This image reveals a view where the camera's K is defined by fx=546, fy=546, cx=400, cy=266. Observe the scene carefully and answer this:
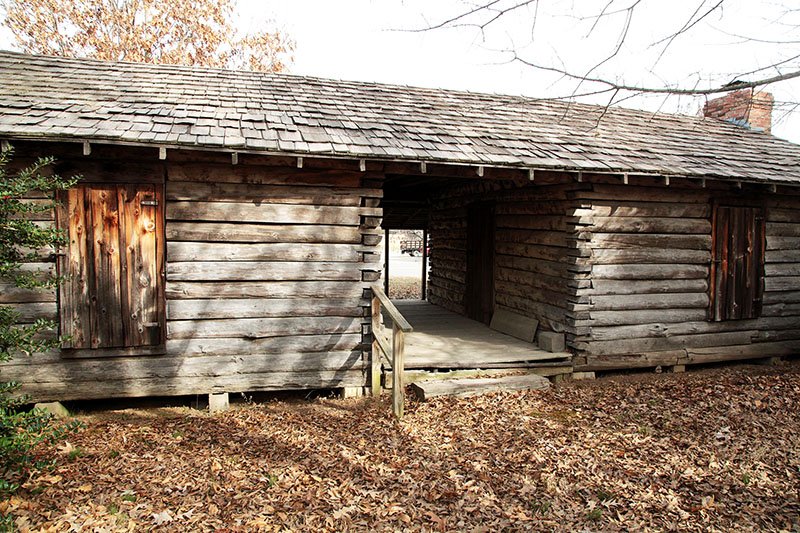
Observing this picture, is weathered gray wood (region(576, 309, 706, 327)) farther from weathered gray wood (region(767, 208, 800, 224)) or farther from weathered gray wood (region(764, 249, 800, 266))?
weathered gray wood (region(767, 208, 800, 224))

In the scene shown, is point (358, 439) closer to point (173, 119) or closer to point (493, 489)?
point (493, 489)

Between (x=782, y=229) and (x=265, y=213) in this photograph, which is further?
(x=782, y=229)

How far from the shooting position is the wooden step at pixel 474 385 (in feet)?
23.1

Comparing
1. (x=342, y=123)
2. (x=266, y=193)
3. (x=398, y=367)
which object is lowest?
(x=398, y=367)

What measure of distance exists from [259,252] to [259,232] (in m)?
0.25

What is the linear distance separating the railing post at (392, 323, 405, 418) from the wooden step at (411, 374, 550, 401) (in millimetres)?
698

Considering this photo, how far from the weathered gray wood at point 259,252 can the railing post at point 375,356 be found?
0.67 meters

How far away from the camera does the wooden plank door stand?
35.4 ft

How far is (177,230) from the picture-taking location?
21.5 ft

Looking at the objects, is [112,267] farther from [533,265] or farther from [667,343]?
[667,343]

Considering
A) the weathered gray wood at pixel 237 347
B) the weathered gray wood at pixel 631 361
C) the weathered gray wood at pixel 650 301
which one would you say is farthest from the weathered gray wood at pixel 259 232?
the weathered gray wood at pixel 631 361

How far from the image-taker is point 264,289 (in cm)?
683

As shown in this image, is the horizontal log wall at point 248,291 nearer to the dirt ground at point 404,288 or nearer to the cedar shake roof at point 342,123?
the cedar shake roof at point 342,123

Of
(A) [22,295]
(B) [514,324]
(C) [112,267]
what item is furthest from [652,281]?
(A) [22,295]
